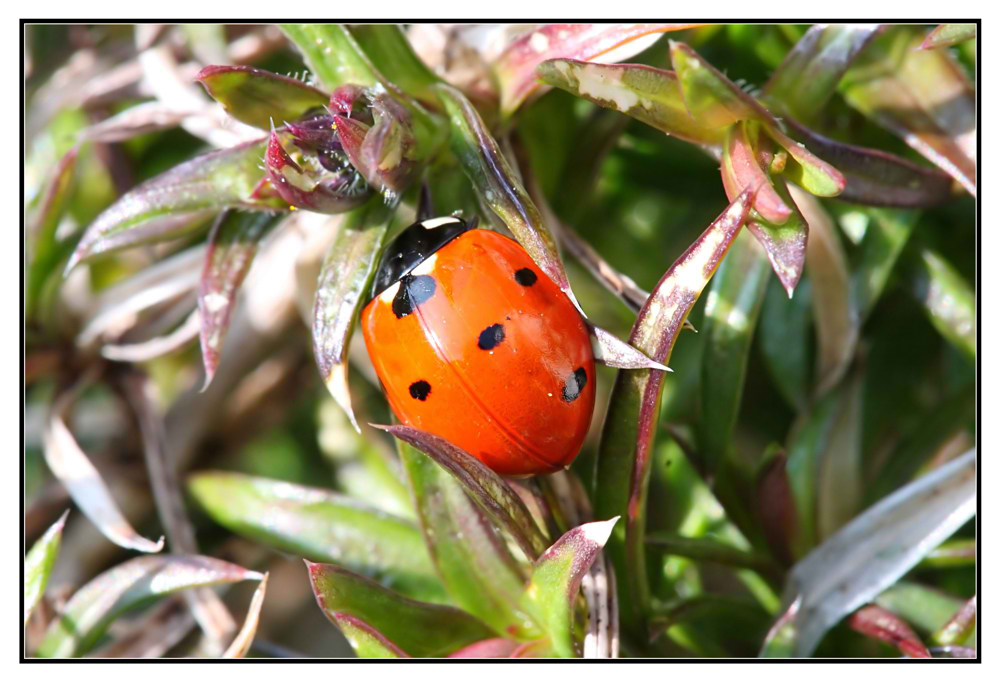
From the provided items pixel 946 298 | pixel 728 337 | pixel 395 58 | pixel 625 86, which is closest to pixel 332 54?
pixel 395 58

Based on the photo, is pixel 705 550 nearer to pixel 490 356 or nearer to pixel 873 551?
pixel 873 551

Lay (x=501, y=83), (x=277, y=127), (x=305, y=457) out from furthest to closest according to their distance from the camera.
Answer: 1. (x=305, y=457)
2. (x=501, y=83)
3. (x=277, y=127)

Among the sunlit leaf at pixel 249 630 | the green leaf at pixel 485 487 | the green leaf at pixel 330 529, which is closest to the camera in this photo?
the green leaf at pixel 485 487

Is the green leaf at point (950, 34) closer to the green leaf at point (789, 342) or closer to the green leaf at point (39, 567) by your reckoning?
the green leaf at point (789, 342)

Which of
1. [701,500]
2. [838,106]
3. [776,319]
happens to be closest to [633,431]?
[701,500]

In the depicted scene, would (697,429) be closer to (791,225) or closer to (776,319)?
(776,319)

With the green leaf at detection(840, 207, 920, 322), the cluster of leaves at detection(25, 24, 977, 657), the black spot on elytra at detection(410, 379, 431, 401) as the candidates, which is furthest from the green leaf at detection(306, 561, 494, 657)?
the green leaf at detection(840, 207, 920, 322)

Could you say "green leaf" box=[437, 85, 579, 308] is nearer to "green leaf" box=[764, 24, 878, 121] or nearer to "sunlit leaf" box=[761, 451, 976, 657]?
"green leaf" box=[764, 24, 878, 121]

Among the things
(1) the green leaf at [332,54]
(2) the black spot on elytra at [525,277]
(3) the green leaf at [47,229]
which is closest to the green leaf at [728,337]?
(2) the black spot on elytra at [525,277]
